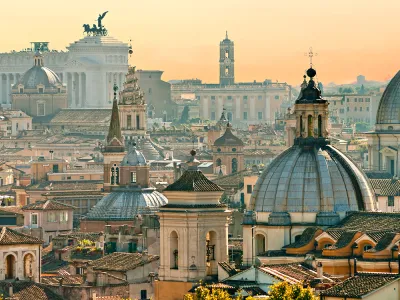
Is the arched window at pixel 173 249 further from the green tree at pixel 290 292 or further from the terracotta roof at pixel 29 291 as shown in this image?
the green tree at pixel 290 292

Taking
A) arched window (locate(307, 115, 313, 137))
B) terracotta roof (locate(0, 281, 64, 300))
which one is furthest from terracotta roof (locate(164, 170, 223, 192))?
terracotta roof (locate(0, 281, 64, 300))

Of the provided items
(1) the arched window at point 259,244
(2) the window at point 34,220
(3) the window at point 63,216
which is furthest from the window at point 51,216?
(1) the arched window at point 259,244

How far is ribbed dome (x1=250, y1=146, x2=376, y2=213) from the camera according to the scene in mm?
68062

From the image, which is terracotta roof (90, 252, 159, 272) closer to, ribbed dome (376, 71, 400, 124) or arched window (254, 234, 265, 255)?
arched window (254, 234, 265, 255)

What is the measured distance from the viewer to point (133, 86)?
148 metres

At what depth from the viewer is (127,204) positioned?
112 meters

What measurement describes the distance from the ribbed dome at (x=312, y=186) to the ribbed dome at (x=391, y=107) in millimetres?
42231

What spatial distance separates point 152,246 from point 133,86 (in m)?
62.6

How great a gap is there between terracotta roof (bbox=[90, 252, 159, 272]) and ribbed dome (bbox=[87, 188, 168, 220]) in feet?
93.7

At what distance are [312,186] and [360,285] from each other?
1047 centimetres

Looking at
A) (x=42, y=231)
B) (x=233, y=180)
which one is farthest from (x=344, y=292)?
(x=233, y=180)

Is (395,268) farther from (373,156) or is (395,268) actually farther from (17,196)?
(17,196)

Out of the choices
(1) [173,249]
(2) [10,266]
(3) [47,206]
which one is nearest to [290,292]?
(1) [173,249]

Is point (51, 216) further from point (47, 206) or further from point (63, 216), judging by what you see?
point (63, 216)
